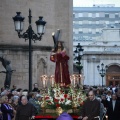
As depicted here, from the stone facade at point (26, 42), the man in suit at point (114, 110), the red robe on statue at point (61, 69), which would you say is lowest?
the man in suit at point (114, 110)

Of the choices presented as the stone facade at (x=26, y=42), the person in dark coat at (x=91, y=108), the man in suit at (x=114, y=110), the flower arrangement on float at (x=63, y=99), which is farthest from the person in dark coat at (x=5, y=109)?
the stone facade at (x=26, y=42)

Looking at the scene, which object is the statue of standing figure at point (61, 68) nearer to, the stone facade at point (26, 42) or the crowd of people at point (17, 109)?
the crowd of people at point (17, 109)

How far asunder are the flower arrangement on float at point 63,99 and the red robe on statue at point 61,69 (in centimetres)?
70

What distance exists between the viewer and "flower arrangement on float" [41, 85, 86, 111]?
55.8ft

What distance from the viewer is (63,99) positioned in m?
17.1

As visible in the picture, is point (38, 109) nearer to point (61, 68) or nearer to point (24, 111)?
→ point (61, 68)

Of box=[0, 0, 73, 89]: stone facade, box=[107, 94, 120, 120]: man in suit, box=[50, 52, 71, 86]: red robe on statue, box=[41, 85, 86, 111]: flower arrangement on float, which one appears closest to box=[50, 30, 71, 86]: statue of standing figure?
box=[50, 52, 71, 86]: red robe on statue

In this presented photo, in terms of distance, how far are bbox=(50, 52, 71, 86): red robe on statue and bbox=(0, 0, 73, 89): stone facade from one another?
1709cm

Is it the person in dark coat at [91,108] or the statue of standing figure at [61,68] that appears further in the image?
the statue of standing figure at [61,68]

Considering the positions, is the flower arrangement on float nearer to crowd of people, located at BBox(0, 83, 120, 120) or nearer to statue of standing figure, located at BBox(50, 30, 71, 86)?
crowd of people, located at BBox(0, 83, 120, 120)

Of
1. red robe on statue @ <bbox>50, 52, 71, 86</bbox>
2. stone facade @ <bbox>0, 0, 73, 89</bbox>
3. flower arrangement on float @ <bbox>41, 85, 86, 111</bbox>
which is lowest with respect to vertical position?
flower arrangement on float @ <bbox>41, 85, 86, 111</bbox>

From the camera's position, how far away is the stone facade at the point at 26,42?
119ft

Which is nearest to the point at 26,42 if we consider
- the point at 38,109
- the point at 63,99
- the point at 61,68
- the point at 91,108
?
the point at 61,68

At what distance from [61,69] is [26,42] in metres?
18.7
